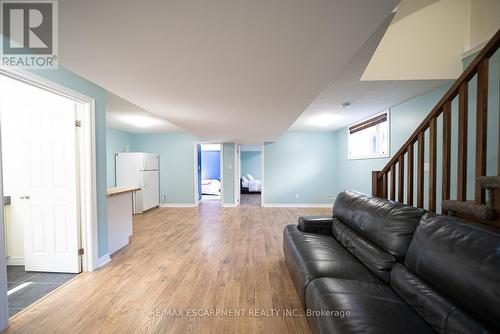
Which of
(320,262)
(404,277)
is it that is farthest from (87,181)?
(404,277)

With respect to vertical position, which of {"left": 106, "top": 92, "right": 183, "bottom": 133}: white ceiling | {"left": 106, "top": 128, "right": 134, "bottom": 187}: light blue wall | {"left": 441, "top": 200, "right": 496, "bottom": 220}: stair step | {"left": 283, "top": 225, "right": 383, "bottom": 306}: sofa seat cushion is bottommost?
{"left": 283, "top": 225, "right": 383, "bottom": 306}: sofa seat cushion

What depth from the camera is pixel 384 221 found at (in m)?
1.71

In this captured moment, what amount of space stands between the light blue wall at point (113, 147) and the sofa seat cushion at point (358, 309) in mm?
5660

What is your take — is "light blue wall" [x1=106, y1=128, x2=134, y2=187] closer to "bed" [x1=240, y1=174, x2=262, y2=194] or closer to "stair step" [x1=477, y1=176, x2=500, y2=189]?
"bed" [x1=240, y1=174, x2=262, y2=194]

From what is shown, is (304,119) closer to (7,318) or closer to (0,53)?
(0,53)

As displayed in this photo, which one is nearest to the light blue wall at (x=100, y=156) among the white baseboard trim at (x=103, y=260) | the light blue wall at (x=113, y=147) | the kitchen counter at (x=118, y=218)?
the white baseboard trim at (x=103, y=260)

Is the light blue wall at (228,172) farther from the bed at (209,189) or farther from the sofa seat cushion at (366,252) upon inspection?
the sofa seat cushion at (366,252)

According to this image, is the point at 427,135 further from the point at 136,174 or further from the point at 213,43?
the point at 136,174

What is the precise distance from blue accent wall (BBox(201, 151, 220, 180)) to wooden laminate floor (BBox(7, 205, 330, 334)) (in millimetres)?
7063

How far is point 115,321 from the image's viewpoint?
5.40 ft

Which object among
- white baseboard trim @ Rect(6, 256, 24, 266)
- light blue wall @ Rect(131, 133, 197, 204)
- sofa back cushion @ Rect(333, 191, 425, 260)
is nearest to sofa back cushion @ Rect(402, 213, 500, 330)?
sofa back cushion @ Rect(333, 191, 425, 260)

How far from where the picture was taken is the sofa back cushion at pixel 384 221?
1510mm

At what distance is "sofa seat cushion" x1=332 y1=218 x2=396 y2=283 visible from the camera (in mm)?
1519

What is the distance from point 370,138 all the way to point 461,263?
415 cm
